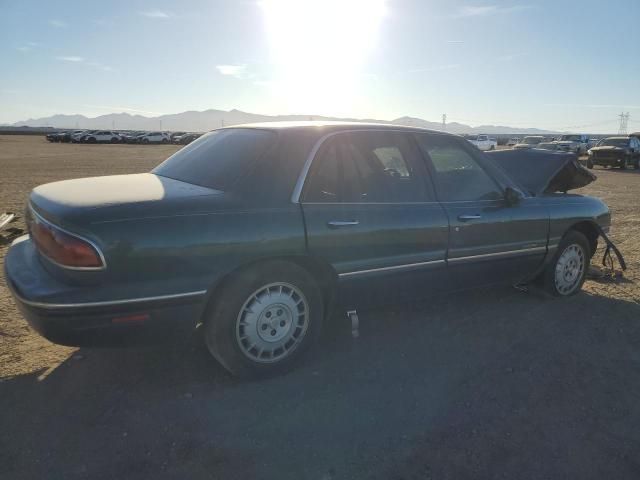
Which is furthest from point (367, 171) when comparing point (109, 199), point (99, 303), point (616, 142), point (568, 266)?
point (616, 142)

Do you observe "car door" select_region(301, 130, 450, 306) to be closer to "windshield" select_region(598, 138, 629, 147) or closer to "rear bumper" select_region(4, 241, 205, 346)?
"rear bumper" select_region(4, 241, 205, 346)

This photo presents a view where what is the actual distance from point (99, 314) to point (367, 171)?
194cm

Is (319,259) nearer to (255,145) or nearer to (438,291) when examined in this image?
(255,145)

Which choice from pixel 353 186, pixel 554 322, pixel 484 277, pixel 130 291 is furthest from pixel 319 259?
pixel 554 322

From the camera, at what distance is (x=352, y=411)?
2.71m

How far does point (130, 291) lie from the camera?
8.04 ft

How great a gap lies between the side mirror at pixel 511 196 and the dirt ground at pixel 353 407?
99cm

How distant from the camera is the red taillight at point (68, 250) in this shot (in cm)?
237

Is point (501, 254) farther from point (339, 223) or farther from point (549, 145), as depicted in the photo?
point (549, 145)

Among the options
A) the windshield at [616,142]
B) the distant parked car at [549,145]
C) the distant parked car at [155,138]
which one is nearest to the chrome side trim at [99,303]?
the windshield at [616,142]

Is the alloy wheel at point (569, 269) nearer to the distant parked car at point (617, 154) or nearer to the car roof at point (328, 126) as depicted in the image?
the car roof at point (328, 126)

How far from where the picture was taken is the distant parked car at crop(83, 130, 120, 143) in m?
54.8

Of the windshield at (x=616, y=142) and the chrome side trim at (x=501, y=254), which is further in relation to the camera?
the windshield at (x=616, y=142)

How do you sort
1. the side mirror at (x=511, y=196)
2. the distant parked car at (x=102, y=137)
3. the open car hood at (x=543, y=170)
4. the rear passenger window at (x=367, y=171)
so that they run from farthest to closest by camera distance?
the distant parked car at (x=102, y=137) → the open car hood at (x=543, y=170) → the side mirror at (x=511, y=196) → the rear passenger window at (x=367, y=171)
